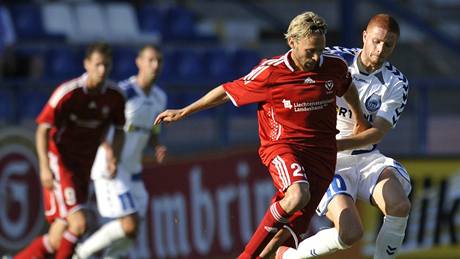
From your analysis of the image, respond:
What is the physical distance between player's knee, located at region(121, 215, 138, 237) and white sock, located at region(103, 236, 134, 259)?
0.39 feet

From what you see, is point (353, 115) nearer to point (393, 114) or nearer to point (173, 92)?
point (393, 114)

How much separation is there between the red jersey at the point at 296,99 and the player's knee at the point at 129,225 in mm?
3352

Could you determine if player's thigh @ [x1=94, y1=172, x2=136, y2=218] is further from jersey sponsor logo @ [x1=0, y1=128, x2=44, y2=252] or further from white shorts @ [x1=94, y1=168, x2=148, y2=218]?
jersey sponsor logo @ [x1=0, y1=128, x2=44, y2=252]

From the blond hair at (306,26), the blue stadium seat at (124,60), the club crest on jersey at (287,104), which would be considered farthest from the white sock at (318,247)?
the blue stadium seat at (124,60)

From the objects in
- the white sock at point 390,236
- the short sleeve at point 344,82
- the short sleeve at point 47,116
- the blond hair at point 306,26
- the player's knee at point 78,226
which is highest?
the blond hair at point 306,26

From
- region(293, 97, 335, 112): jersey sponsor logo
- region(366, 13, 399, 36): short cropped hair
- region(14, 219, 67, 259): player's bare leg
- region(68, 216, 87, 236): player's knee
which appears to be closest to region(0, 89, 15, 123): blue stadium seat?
region(14, 219, 67, 259): player's bare leg

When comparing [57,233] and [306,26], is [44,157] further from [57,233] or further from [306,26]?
[306,26]

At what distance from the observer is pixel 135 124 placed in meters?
11.9

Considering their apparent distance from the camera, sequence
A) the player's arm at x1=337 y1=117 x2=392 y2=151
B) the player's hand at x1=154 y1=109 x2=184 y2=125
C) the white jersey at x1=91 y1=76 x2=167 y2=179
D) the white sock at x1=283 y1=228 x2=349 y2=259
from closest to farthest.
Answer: the player's hand at x1=154 y1=109 x2=184 y2=125 → the player's arm at x1=337 y1=117 x2=392 y2=151 → the white sock at x1=283 y1=228 x2=349 y2=259 → the white jersey at x1=91 y1=76 x2=167 y2=179

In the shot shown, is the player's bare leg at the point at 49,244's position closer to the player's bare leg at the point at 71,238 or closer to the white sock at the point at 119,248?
the player's bare leg at the point at 71,238

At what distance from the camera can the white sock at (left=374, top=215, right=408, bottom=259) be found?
8.68 m

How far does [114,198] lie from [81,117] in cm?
104

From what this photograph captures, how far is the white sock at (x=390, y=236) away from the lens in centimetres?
868

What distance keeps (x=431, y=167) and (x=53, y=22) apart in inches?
265
